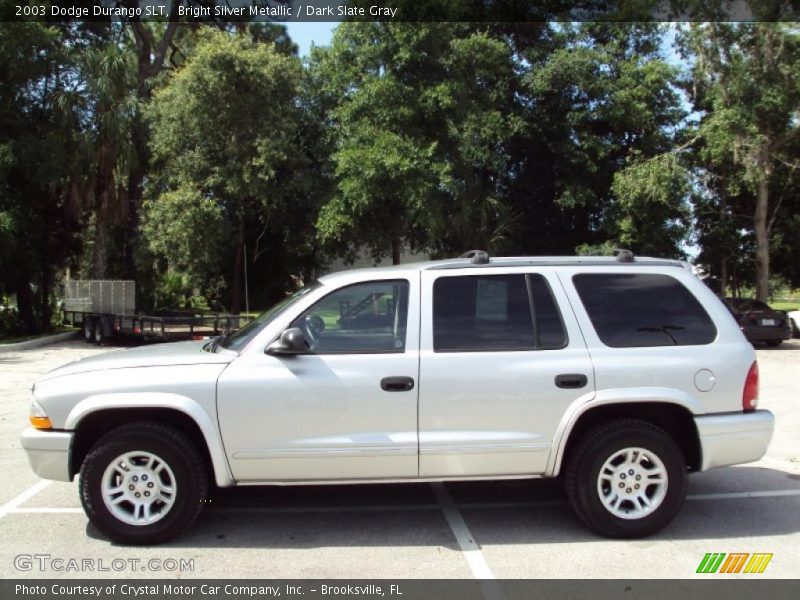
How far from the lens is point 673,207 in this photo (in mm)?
22750

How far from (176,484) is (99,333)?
16513mm

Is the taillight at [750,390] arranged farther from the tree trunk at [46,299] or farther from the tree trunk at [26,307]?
the tree trunk at [46,299]

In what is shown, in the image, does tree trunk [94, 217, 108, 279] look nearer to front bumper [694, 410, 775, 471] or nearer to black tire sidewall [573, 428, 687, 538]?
black tire sidewall [573, 428, 687, 538]

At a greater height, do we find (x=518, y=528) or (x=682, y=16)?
(x=682, y=16)

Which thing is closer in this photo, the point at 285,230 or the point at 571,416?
the point at 571,416

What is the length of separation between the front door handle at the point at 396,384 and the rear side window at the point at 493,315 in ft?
1.01

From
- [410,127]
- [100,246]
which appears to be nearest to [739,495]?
[410,127]

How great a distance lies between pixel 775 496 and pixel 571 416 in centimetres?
237

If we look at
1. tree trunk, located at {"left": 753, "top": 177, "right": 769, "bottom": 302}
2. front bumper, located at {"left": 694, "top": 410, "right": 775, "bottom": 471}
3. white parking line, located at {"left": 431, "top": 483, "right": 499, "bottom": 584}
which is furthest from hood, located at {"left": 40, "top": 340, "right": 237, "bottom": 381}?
tree trunk, located at {"left": 753, "top": 177, "right": 769, "bottom": 302}

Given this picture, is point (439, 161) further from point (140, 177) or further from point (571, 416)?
point (571, 416)

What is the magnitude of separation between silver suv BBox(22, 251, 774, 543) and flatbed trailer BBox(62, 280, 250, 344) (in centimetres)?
1209

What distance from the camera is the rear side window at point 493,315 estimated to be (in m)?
4.58

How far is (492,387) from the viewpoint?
443 centimetres

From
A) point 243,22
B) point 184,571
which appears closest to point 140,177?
point 243,22
